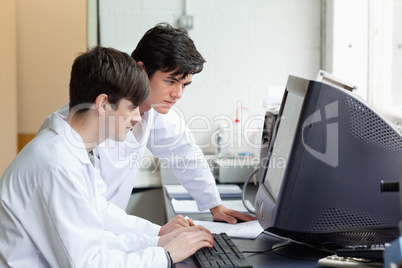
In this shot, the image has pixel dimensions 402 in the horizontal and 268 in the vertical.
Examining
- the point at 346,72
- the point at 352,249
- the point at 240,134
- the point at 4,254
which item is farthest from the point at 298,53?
the point at 4,254

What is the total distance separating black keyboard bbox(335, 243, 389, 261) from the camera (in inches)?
43.8

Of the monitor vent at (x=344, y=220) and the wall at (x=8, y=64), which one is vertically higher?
the wall at (x=8, y=64)

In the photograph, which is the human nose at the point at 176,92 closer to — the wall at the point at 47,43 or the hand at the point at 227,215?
the hand at the point at 227,215

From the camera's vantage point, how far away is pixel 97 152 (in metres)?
1.91

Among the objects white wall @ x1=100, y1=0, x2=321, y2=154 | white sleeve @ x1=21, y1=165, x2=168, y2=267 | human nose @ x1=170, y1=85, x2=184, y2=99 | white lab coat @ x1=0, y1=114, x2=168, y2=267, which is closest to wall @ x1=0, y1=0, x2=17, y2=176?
white wall @ x1=100, y1=0, x2=321, y2=154

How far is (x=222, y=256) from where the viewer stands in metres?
1.28

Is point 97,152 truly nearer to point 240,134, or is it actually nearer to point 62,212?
point 62,212

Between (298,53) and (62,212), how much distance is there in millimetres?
1995

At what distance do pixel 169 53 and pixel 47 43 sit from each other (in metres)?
1.69

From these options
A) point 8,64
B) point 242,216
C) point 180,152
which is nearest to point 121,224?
point 242,216

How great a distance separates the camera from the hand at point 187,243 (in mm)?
1297

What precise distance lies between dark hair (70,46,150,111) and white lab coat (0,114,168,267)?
0.09 m

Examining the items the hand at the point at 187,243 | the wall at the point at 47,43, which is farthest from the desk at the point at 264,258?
the wall at the point at 47,43

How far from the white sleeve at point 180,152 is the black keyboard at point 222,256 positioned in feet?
1.95
